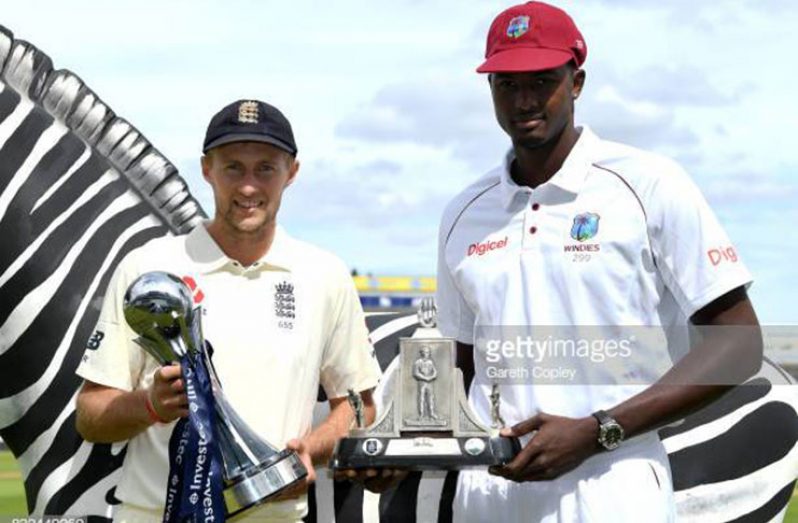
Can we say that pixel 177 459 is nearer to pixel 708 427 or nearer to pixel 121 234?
pixel 121 234

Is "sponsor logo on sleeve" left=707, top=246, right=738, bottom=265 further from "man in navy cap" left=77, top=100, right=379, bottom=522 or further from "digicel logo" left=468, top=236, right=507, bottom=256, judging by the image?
"man in navy cap" left=77, top=100, right=379, bottom=522

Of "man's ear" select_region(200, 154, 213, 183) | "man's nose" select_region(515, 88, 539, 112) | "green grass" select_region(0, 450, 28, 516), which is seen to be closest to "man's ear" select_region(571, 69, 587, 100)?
"man's nose" select_region(515, 88, 539, 112)

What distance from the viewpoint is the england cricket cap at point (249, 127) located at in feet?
12.5

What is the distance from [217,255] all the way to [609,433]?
1.21 m

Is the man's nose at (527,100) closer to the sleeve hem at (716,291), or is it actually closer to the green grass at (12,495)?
the sleeve hem at (716,291)

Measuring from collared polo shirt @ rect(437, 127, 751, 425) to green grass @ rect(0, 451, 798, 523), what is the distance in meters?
6.68

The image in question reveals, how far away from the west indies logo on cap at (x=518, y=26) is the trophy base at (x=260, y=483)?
1.23m

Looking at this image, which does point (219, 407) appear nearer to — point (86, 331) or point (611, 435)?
point (611, 435)

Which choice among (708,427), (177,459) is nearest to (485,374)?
(177,459)

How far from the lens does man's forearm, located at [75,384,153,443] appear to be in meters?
3.70

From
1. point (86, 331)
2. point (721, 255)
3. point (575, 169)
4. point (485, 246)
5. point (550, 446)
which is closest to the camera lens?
point (550, 446)

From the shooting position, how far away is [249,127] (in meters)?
3.82
